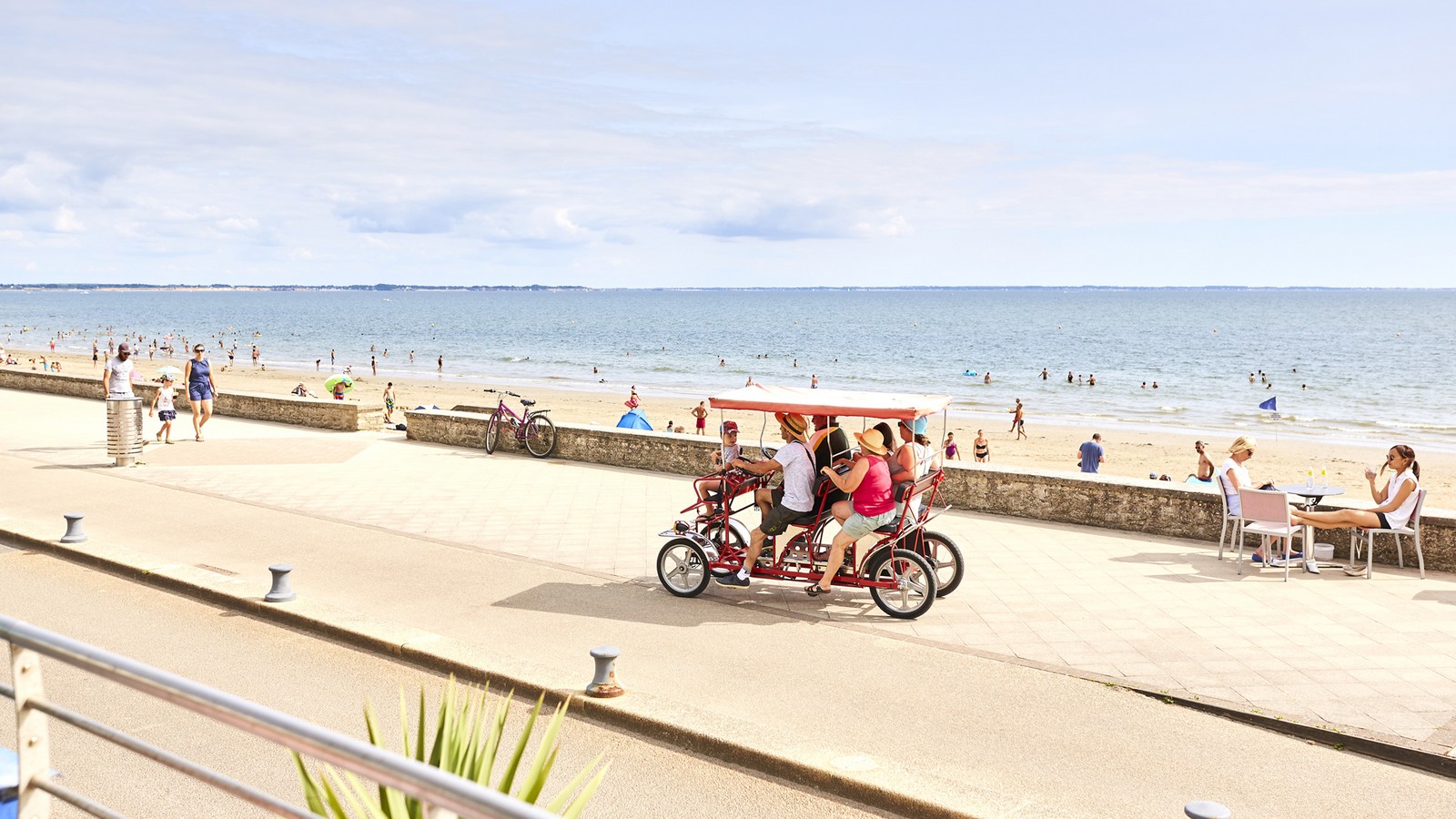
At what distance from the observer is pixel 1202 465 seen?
64.1 feet

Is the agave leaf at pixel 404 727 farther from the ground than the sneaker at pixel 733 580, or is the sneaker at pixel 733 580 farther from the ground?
the agave leaf at pixel 404 727

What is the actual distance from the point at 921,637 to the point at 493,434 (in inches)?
→ 404

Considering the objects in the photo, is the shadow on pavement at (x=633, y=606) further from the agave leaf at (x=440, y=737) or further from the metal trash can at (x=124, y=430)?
the metal trash can at (x=124, y=430)

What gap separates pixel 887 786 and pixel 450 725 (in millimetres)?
2226

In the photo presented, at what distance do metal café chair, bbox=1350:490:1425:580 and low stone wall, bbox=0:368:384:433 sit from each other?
49.3 feet

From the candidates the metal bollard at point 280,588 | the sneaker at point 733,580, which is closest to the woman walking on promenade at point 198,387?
the metal bollard at point 280,588

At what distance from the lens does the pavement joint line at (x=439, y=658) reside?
5.15 metres

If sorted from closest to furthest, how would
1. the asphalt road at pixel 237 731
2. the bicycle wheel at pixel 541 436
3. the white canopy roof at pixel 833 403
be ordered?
the asphalt road at pixel 237 731
the white canopy roof at pixel 833 403
the bicycle wheel at pixel 541 436

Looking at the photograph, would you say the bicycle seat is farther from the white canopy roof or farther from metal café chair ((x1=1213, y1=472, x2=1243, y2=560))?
metal café chair ((x1=1213, y1=472, x2=1243, y2=560))

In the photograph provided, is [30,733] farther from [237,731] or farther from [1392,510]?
[1392,510]

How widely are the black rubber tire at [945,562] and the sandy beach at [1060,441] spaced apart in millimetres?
12057

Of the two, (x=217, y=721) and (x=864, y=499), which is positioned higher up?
(x=217, y=721)

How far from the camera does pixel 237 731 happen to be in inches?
231

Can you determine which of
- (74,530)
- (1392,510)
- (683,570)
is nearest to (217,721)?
(683,570)
